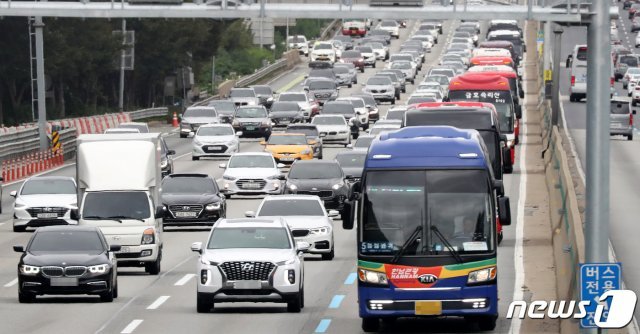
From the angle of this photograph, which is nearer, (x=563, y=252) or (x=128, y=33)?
(x=563, y=252)

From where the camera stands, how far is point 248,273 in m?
27.4

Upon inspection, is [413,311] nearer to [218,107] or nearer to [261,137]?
[261,137]

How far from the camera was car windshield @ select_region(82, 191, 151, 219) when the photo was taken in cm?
3503

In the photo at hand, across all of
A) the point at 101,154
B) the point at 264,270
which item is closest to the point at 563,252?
the point at 264,270

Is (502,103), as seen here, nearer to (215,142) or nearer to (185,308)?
(215,142)

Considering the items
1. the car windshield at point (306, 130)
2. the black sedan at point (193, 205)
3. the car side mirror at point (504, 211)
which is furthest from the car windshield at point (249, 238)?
the car windshield at point (306, 130)

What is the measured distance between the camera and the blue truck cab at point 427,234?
24562 millimetres

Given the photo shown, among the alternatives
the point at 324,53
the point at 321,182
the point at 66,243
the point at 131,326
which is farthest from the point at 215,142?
the point at 324,53

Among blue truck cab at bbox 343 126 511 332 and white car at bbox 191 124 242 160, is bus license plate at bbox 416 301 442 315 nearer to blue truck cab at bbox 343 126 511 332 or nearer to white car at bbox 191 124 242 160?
blue truck cab at bbox 343 126 511 332

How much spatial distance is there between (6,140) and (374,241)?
4375cm

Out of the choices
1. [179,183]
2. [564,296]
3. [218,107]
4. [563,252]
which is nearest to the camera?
[564,296]

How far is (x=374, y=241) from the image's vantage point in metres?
24.8

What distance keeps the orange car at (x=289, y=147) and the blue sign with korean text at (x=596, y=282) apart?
134ft

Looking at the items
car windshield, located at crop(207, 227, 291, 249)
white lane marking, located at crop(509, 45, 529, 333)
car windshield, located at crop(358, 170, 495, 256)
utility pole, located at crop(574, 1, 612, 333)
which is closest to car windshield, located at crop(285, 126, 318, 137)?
white lane marking, located at crop(509, 45, 529, 333)
